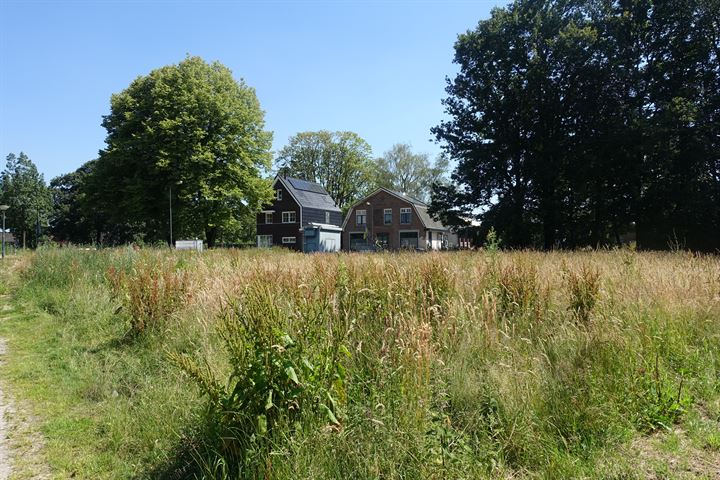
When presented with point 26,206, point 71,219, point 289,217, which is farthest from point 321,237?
point 26,206

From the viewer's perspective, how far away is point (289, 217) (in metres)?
50.4

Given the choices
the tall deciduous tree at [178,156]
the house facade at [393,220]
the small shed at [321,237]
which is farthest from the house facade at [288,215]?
the tall deciduous tree at [178,156]

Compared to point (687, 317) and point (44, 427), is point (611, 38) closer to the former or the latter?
point (687, 317)

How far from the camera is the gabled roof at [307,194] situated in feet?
166

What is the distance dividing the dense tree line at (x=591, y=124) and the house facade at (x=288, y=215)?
23.8 m

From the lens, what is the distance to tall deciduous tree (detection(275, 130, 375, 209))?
6612 cm

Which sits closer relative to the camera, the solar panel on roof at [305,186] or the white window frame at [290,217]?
the white window frame at [290,217]

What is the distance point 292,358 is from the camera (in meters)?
2.54

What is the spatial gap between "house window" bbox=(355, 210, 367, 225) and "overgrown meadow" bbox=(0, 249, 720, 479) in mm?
49214

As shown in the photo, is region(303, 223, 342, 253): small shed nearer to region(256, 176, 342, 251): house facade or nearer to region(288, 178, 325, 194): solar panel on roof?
region(256, 176, 342, 251): house facade

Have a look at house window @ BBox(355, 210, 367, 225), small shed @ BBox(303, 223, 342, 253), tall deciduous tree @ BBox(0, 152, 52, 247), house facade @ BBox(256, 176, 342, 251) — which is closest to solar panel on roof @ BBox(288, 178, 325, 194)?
house facade @ BBox(256, 176, 342, 251)

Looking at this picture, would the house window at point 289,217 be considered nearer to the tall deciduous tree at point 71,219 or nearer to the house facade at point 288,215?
the house facade at point 288,215

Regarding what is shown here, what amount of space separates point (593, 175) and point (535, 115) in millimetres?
5592

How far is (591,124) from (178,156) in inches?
1105
